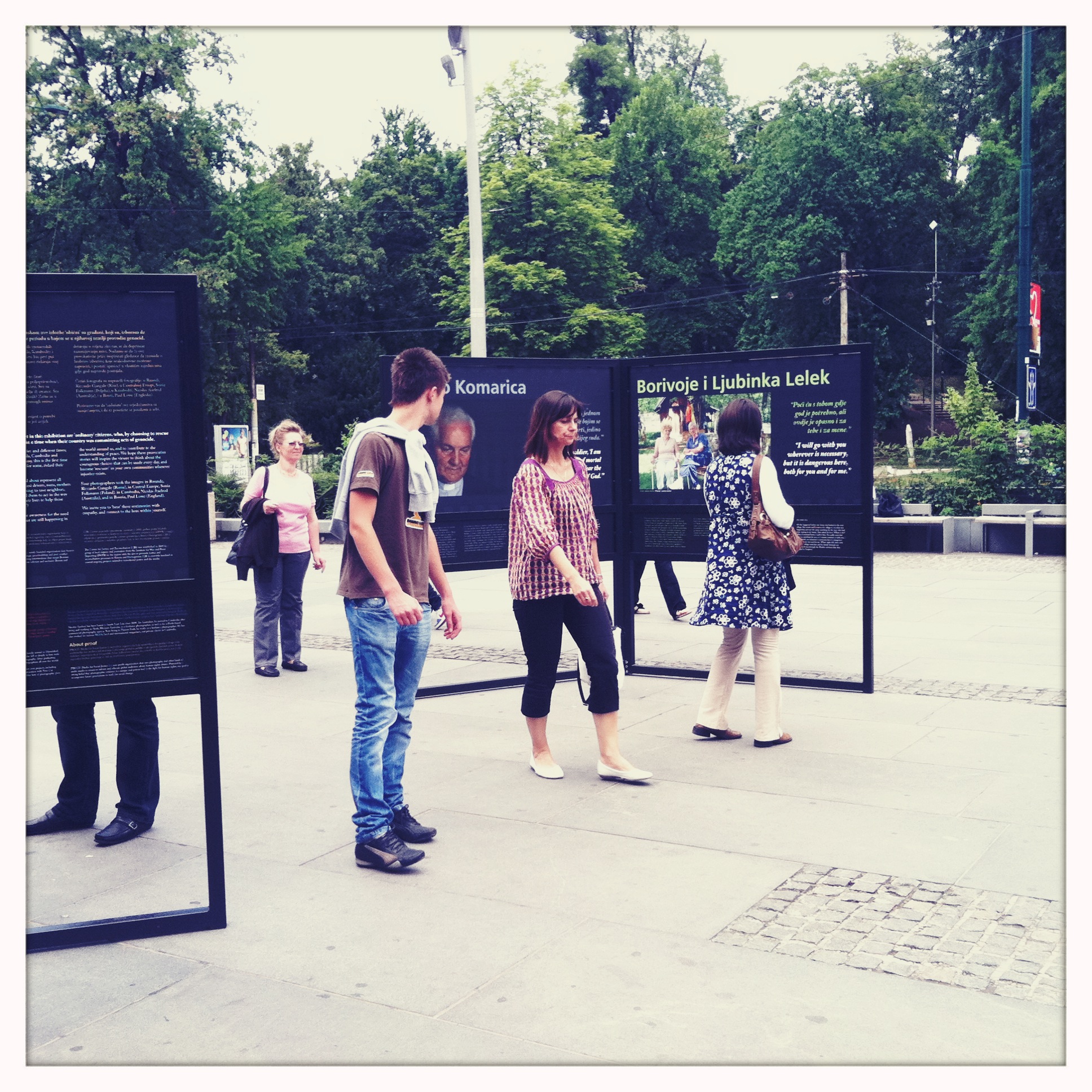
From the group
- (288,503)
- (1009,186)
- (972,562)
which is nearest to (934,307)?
(1009,186)

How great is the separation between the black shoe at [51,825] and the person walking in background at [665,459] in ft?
14.6

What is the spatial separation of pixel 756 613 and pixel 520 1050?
138 inches

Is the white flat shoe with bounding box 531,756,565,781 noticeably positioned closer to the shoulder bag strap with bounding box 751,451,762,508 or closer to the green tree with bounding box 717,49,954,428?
the shoulder bag strap with bounding box 751,451,762,508

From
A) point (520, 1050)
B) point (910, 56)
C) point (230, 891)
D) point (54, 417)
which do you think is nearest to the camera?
point (520, 1050)

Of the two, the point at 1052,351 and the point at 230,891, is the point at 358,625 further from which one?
the point at 1052,351

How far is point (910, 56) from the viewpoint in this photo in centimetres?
4697

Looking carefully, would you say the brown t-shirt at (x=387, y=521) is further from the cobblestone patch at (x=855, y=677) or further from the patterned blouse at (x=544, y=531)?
the cobblestone patch at (x=855, y=677)

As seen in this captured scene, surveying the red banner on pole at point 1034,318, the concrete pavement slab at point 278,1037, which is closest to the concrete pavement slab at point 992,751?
the concrete pavement slab at point 278,1037

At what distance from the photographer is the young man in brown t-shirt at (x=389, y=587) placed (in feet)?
14.3

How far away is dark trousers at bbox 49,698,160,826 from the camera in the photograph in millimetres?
4805

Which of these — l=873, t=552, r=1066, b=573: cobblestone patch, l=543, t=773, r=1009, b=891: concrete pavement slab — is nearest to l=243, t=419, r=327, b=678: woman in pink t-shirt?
l=543, t=773, r=1009, b=891: concrete pavement slab

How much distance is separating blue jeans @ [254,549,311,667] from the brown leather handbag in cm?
367

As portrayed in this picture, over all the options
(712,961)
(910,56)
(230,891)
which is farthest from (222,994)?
(910,56)

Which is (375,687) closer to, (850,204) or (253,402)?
(253,402)
